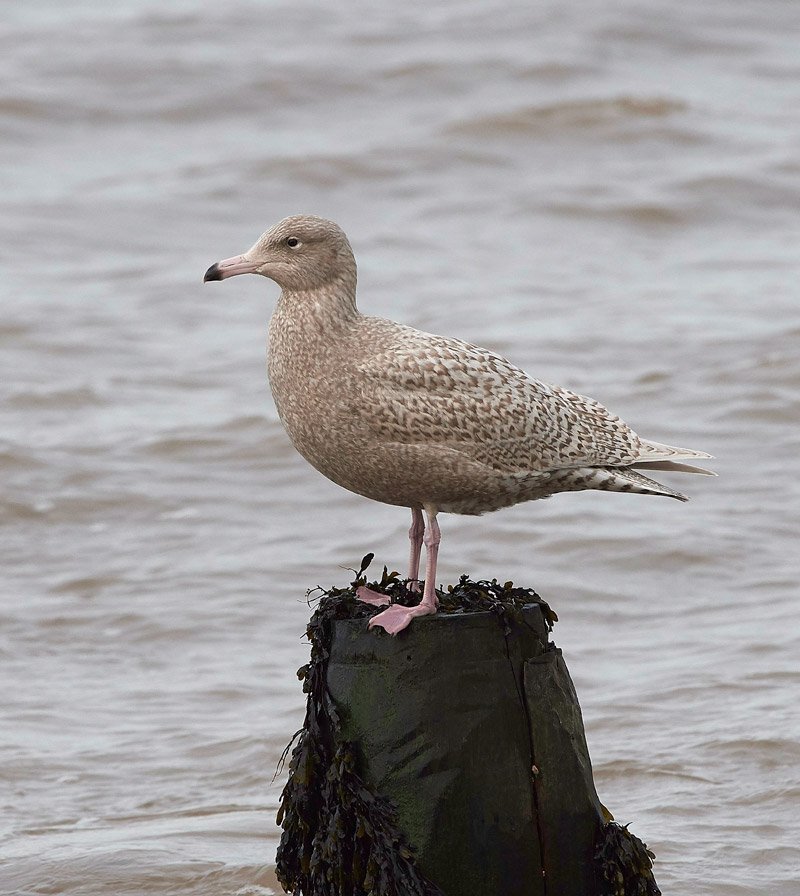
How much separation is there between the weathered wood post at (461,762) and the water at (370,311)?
73.0 inches

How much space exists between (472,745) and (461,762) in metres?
0.06

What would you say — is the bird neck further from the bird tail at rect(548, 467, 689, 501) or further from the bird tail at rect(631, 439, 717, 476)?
the bird tail at rect(631, 439, 717, 476)

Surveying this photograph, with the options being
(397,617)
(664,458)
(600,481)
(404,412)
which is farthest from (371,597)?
(664,458)

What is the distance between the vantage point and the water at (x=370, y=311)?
7.99 m

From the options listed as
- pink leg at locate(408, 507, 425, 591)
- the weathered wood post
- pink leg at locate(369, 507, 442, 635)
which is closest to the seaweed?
the weathered wood post

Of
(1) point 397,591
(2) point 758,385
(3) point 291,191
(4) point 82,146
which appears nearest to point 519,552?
(2) point 758,385

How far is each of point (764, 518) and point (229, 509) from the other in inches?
170

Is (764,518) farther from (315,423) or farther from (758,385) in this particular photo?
(315,423)

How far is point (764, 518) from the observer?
469 inches

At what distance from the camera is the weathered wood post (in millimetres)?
4855

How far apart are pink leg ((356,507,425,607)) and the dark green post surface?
195 mm

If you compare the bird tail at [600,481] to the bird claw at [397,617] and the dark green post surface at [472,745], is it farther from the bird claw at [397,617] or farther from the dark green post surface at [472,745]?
the bird claw at [397,617]

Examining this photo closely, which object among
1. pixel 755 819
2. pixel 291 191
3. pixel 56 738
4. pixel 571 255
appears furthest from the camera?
pixel 291 191

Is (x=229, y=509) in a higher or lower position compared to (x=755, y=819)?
higher
